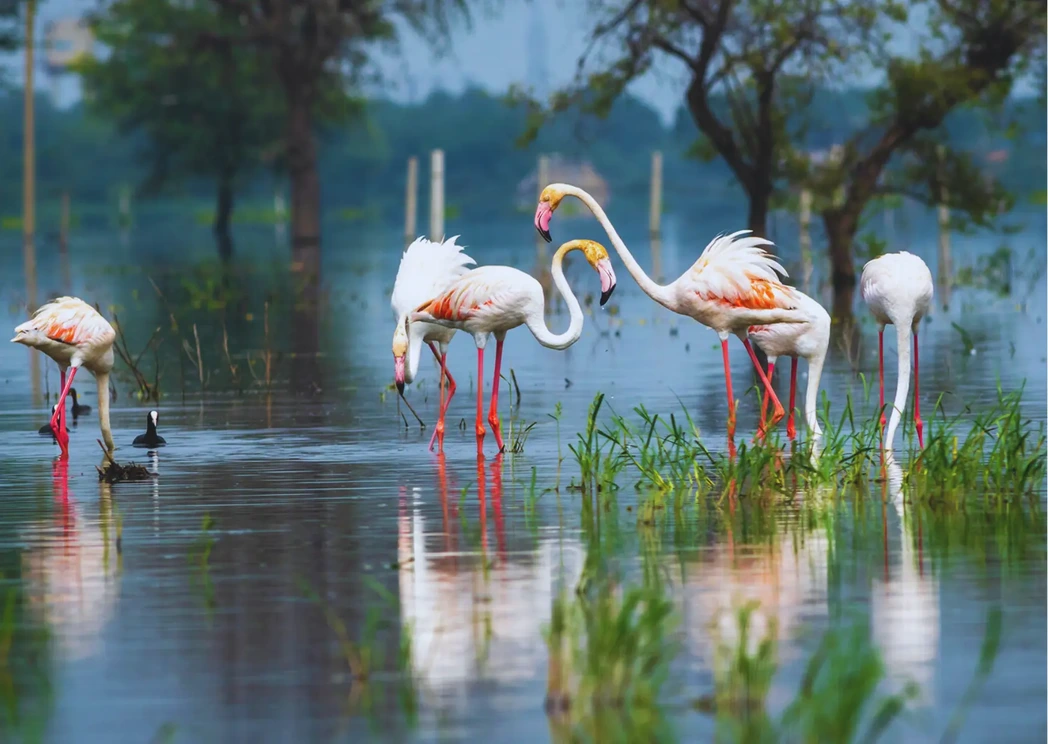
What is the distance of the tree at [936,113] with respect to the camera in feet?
101

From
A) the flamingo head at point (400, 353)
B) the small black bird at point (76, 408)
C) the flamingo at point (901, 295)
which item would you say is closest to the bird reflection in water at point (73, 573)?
the flamingo head at point (400, 353)

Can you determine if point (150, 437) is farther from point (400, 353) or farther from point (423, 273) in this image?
point (423, 273)

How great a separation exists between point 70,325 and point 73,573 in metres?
4.58

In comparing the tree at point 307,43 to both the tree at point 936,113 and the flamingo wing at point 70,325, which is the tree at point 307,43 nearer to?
the tree at point 936,113

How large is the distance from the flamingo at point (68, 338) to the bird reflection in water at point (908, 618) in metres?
5.85

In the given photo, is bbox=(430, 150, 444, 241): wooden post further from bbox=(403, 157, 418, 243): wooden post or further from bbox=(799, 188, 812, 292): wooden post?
bbox=(403, 157, 418, 243): wooden post

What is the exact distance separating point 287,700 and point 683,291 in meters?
6.77

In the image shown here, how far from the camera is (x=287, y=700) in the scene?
21.4ft

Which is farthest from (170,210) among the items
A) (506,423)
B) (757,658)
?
(757,658)

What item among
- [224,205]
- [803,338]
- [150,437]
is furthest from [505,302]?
[224,205]

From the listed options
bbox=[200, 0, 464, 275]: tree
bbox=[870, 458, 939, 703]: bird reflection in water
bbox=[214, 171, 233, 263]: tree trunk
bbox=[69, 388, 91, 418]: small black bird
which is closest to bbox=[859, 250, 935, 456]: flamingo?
bbox=[870, 458, 939, 703]: bird reflection in water

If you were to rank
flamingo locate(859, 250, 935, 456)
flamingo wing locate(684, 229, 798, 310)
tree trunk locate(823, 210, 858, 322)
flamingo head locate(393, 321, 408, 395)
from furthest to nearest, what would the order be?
tree trunk locate(823, 210, 858, 322) → flamingo head locate(393, 321, 408, 395) → flamingo wing locate(684, 229, 798, 310) → flamingo locate(859, 250, 935, 456)

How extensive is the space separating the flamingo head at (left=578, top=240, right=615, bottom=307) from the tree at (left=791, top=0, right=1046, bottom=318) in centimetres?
1673

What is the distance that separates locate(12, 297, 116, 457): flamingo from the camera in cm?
1312
